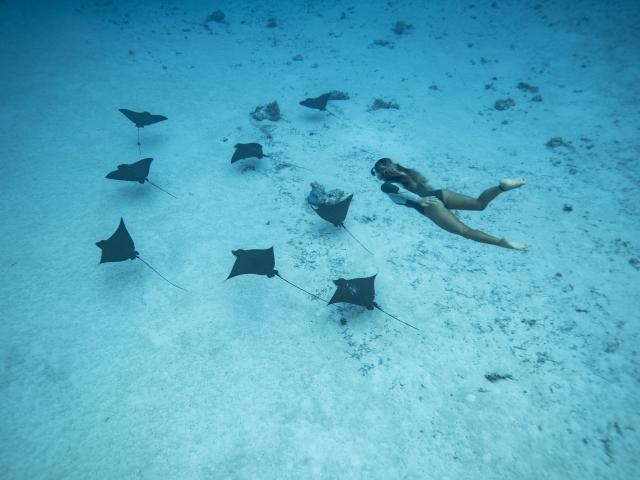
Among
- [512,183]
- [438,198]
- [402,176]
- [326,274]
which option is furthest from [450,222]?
[326,274]

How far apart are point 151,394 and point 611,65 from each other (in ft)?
51.9

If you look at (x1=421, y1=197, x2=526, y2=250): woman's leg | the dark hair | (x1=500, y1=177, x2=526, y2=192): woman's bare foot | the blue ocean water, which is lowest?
the blue ocean water

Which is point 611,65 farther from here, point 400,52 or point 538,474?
point 538,474

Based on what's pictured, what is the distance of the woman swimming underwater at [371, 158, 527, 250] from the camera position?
4.43 metres

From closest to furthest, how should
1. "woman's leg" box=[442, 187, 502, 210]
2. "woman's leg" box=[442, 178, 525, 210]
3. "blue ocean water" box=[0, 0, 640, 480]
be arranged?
1. "blue ocean water" box=[0, 0, 640, 480]
2. "woman's leg" box=[442, 178, 525, 210]
3. "woman's leg" box=[442, 187, 502, 210]

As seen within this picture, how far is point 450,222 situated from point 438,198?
590 mm


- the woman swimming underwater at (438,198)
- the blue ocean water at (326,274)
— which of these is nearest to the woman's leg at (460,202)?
the woman swimming underwater at (438,198)

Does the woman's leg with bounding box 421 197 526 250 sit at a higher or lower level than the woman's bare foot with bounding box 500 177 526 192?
lower

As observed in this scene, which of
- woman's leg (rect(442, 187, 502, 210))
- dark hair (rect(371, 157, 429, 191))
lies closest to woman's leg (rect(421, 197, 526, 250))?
woman's leg (rect(442, 187, 502, 210))

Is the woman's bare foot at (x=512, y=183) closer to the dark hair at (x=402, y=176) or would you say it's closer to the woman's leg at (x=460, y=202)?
the woman's leg at (x=460, y=202)

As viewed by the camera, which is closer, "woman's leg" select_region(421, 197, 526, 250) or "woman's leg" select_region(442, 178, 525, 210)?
"woman's leg" select_region(421, 197, 526, 250)

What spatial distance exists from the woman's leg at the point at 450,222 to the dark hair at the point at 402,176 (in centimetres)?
55

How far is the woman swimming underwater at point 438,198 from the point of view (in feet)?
14.5

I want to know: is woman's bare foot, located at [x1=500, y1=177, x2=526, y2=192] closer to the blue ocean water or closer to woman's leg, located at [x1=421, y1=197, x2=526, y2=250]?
woman's leg, located at [x1=421, y1=197, x2=526, y2=250]
